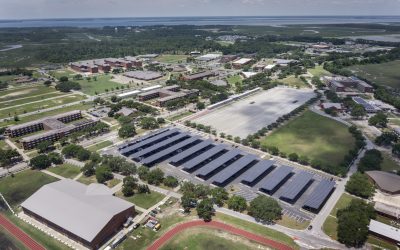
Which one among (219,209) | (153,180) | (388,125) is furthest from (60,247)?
(388,125)

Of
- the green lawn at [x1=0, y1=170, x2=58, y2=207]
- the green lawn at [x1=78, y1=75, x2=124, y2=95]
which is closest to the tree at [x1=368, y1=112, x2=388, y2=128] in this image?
the green lawn at [x1=0, y1=170, x2=58, y2=207]

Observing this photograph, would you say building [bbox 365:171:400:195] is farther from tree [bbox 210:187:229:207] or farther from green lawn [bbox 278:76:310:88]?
green lawn [bbox 278:76:310:88]

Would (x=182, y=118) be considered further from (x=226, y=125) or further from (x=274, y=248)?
(x=274, y=248)

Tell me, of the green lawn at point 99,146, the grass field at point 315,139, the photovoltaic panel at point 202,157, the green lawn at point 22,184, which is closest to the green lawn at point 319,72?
the grass field at point 315,139

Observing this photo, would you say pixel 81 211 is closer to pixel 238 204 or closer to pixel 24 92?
pixel 238 204

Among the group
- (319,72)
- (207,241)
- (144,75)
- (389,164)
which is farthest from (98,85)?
(389,164)

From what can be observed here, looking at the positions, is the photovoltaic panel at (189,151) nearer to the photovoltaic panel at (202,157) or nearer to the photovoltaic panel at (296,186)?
the photovoltaic panel at (202,157)
